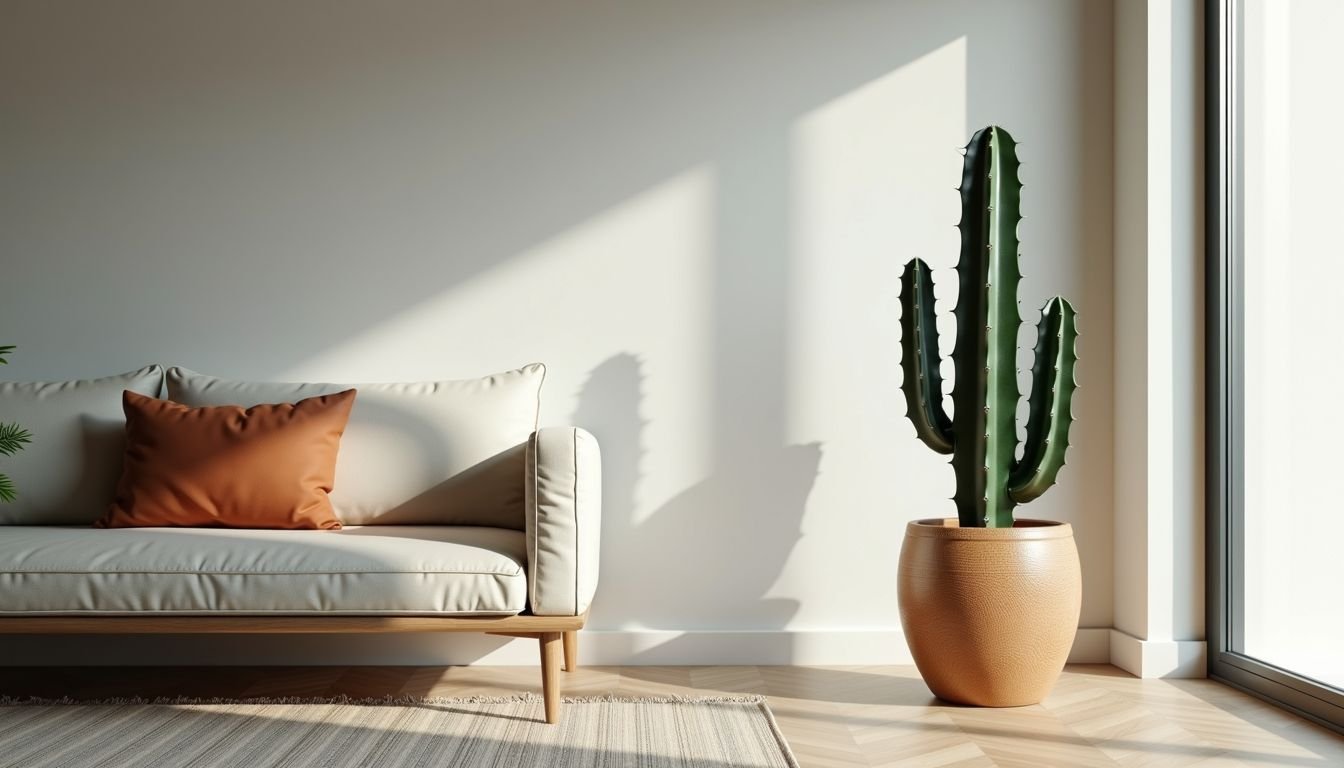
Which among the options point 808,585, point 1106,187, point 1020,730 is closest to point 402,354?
point 808,585

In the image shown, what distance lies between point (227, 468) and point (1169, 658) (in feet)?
8.21

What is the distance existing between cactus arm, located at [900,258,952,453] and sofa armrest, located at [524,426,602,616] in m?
0.86

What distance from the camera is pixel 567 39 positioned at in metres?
3.14

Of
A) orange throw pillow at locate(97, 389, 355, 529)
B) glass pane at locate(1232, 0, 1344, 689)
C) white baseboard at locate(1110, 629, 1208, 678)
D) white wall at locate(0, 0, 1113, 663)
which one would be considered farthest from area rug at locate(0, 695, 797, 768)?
glass pane at locate(1232, 0, 1344, 689)

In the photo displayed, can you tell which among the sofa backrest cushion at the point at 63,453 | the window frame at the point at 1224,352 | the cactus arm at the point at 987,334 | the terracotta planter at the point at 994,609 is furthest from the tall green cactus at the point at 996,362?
the sofa backrest cushion at the point at 63,453

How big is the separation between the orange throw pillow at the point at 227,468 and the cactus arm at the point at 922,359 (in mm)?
1458

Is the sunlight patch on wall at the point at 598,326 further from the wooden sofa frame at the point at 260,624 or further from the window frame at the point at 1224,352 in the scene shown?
the window frame at the point at 1224,352

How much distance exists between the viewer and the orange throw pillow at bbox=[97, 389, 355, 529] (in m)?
2.55

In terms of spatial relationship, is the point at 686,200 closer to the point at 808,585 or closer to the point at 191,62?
the point at 808,585

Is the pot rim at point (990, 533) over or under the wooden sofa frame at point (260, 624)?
over

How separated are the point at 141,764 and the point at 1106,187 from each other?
9.39ft

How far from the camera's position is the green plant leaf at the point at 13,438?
263 centimetres

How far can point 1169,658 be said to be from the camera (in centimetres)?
288

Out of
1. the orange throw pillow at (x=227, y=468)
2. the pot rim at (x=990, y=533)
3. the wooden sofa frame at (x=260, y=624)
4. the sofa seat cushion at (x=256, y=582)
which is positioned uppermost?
the orange throw pillow at (x=227, y=468)
